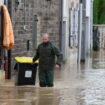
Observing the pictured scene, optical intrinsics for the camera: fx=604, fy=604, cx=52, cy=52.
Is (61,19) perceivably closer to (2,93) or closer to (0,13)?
(0,13)

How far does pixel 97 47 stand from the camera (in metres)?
48.6

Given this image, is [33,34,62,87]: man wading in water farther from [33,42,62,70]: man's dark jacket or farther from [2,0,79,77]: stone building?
[2,0,79,77]: stone building

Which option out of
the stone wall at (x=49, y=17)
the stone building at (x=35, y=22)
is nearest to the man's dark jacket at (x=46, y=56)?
the stone building at (x=35, y=22)

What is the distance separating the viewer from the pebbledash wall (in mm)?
23562

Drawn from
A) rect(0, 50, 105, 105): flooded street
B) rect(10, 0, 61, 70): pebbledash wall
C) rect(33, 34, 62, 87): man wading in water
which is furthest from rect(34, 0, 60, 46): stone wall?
rect(33, 34, 62, 87): man wading in water

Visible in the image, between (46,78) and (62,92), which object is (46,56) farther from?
(62,92)

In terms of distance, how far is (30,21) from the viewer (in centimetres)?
2588

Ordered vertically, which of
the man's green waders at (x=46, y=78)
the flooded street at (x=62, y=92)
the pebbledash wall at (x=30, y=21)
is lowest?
the flooded street at (x=62, y=92)

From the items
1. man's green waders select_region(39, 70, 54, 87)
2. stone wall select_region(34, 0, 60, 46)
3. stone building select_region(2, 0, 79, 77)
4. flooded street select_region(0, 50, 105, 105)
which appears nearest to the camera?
flooded street select_region(0, 50, 105, 105)

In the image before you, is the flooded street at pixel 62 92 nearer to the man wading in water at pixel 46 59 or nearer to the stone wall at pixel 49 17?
the man wading in water at pixel 46 59

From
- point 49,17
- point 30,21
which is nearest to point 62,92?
point 30,21

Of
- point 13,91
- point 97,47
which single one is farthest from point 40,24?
point 97,47

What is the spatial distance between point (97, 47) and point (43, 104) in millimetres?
33678

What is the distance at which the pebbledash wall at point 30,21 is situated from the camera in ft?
77.3
